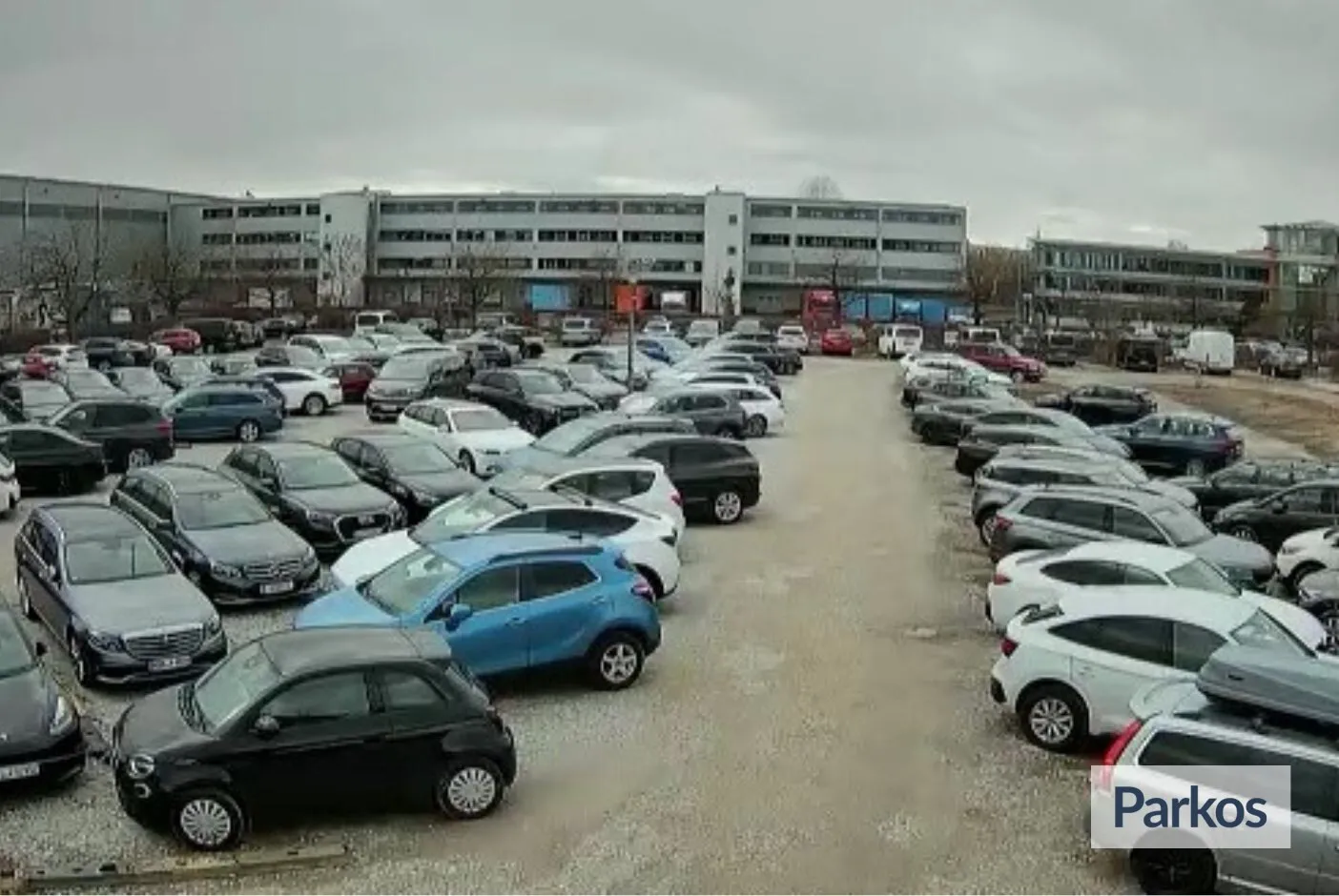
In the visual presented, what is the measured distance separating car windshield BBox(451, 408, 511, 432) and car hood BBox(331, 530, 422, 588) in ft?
32.5

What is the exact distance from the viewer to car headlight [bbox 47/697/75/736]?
10.7m

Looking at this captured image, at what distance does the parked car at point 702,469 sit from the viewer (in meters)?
22.1

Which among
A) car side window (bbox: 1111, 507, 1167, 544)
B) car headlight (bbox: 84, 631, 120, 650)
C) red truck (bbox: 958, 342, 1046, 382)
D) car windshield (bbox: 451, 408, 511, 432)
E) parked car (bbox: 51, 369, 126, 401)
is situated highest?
red truck (bbox: 958, 342, 1046, 382)

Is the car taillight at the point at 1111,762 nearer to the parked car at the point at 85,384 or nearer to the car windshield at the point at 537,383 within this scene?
the car windshield at the point at 537,383

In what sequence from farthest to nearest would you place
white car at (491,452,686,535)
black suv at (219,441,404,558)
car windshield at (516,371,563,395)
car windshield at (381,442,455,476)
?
car windshield at (516,371,563,395)
car windshield at (381,442,455,476)
white car at (491,452,686,535)
black suv at (219,441,404,558)

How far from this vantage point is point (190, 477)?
18.2 meters

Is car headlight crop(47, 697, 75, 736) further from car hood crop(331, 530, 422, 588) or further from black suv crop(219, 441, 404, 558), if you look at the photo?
black suv crop(219, 441, 404, 558)

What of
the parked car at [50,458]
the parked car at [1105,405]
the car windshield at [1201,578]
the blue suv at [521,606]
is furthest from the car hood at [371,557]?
the parked car at [1105,405]

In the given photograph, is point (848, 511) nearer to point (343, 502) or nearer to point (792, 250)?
point (343, 502)

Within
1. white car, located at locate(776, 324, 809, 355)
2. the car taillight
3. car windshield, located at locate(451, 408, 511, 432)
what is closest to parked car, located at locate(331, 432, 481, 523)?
car windshield, located at locate(451, 408, 511, 432)

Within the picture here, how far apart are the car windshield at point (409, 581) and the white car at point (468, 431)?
10.9 meters

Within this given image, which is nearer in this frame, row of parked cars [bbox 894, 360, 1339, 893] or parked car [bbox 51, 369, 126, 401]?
row of parked cars [bbox 894, 360, 1339, 893]

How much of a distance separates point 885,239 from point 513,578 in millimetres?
114823

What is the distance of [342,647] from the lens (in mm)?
10867
